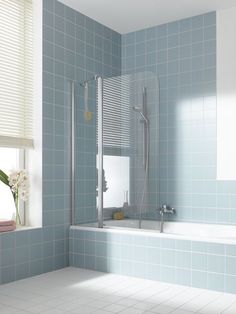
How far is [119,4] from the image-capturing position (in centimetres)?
367

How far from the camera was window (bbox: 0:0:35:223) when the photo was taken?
128 inches

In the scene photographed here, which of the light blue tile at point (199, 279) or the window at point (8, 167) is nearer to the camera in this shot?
the light blue tile at point (199, 279)

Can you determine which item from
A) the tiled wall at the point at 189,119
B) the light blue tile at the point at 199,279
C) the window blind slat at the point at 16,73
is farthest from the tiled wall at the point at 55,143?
the light blue tile at the point at 199,279

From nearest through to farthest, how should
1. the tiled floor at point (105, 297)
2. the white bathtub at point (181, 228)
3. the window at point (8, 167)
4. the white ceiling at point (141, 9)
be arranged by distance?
the tiled floor at point (105, 297) < the white bathtub at point (181, 228) < the window at point (8, 167) < the white ceiling at point (141, 9)

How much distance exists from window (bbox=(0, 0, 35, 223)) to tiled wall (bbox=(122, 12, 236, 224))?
1426 mm

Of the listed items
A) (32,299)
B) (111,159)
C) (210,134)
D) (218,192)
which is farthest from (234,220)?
(32,299)

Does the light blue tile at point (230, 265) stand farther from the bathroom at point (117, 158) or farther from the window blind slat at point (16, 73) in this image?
the window blind slat at point (16, 73)

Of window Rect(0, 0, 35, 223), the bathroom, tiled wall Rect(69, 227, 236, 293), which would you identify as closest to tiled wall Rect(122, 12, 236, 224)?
the bathroom

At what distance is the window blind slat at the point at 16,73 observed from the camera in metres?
3.24

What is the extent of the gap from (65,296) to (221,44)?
8.90 ft

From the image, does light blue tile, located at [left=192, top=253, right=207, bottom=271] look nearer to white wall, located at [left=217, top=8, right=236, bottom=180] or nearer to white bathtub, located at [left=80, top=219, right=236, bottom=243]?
white bathtub, located at [left=80, top=219, right=236, bottom=243]

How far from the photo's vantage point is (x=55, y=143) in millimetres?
3520

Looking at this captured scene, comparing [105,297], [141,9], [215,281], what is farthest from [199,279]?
[141,9]

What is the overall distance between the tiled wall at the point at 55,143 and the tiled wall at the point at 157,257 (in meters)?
0.23
